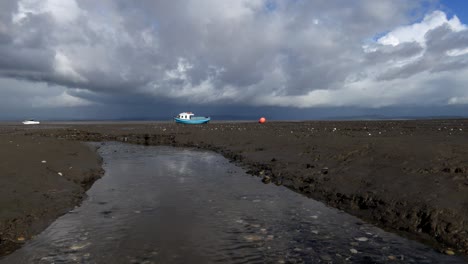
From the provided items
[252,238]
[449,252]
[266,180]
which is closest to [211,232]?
[252,238]

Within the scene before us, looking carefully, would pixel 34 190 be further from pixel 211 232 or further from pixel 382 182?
pixel 382 182

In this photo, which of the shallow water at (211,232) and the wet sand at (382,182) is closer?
the shallow water at (211,232)

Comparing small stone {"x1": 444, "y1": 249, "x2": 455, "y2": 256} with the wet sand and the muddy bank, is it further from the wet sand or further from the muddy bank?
the muddy bank

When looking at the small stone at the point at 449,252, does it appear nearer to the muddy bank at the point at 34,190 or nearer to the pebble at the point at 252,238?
the pebble at the point at 252,238

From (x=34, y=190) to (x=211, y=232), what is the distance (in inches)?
348

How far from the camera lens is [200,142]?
4916cm

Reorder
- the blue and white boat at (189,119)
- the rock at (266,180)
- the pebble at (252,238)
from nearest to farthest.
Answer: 1. the pebble at (252,238)
2. the rock at (266,180)
3. the blue and white boat at (189,119)

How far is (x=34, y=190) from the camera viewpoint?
15352 mm

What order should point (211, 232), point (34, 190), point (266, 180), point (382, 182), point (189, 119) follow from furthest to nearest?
point (189, 119) → point (266, 180) → point (382, 182) → point (34, 190) → point (211, 232)

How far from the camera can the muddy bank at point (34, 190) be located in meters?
11.7

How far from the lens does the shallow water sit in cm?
1007

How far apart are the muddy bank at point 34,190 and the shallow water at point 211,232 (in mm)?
597

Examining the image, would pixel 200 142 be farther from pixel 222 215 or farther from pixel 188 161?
pixel 222 215

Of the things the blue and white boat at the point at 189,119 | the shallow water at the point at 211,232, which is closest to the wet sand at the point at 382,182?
the shallow water at the point at 211,232
